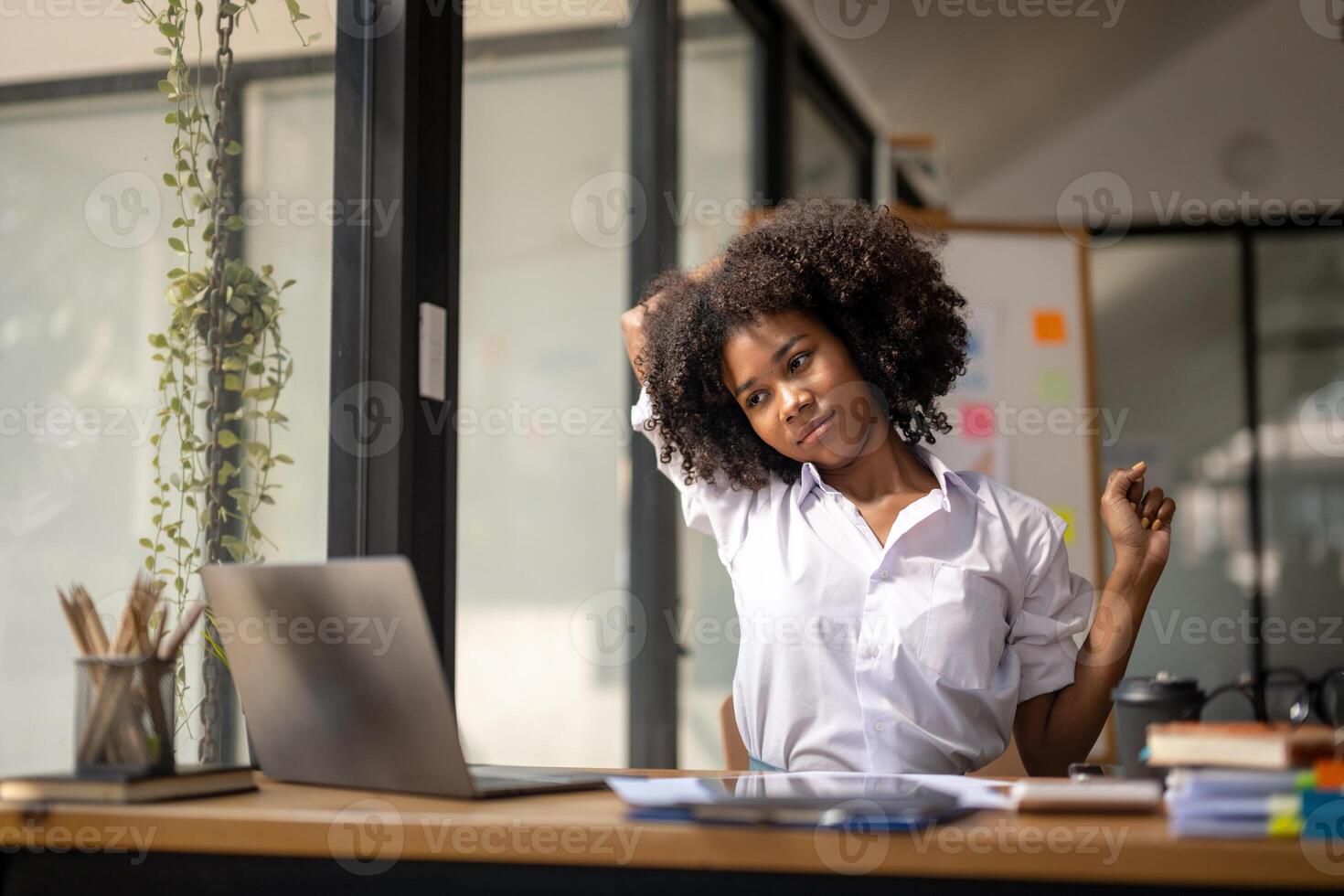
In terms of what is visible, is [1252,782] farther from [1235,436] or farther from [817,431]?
[1235,436]

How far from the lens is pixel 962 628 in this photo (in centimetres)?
164

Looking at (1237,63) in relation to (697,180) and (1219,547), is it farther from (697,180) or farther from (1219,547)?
(697,180)

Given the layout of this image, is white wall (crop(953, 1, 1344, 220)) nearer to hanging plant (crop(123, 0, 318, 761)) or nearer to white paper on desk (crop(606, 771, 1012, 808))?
hanging plant (crop(123, 0, 318, 761))

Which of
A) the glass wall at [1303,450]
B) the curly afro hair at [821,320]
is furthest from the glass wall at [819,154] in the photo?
the curly afro hair at [821,320]

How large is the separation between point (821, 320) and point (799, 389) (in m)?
0.19

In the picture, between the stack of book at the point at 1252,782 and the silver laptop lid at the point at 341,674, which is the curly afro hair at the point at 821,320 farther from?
the stack of book at the point at 1252,782

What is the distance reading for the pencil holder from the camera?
111 centimetres

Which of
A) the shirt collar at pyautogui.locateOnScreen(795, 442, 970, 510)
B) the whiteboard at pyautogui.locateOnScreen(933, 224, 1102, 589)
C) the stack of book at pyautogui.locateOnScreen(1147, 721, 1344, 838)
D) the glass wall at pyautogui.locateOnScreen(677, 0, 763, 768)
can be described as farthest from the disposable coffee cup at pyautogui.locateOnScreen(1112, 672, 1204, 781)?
the whiteboard at pyautogui.locateOnScreen(933, 224, 1102, 589)

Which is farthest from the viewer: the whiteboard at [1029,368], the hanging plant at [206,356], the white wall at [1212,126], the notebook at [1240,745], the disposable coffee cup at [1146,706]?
the white wall at [1212,126]

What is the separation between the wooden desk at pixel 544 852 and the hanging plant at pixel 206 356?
1.62 ft

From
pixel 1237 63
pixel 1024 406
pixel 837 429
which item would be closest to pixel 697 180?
pixel 1024 406

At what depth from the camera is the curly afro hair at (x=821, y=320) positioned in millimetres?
1853

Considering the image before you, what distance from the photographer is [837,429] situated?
5.66 feet

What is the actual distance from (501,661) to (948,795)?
166 cm
